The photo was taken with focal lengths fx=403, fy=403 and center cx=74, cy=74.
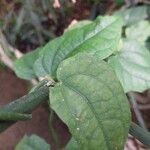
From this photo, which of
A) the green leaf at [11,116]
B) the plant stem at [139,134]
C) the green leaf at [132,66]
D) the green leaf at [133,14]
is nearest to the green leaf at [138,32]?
the green leaf at [133,14]

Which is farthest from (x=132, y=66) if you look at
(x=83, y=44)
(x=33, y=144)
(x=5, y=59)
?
(x=5, y=59)

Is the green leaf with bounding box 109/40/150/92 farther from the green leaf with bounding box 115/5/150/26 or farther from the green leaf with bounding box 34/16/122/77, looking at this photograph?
the green leaf with bounding box 115/5/150/26

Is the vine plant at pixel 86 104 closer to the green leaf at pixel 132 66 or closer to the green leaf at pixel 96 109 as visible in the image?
the green leaf at pixel 96 109

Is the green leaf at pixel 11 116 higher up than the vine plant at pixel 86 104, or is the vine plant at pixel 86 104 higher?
the green leaf at pixel 11 116

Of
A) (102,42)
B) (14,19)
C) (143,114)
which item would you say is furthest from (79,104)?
(14,19)

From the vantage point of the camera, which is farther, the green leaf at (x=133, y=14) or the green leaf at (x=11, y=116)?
the green leaf at (x=133, y=14)

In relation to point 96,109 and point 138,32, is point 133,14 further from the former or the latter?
point 96,109

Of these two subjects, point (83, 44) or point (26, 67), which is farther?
point (26, 67)

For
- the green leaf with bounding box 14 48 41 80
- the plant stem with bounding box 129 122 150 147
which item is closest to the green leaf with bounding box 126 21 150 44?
the green leaf with bounding box 14 48 41 80

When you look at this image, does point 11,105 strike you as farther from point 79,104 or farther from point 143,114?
point 143,114
